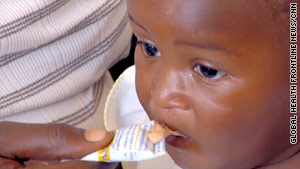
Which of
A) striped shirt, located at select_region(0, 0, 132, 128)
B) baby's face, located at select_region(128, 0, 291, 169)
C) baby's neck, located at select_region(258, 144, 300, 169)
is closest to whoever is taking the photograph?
baby's face, located at select_region(128, 0, 291, 169)

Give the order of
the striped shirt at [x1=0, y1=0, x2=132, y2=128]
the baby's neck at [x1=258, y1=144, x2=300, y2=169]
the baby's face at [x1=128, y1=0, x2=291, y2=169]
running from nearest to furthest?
the baby's face at [x1=128, y1=0, x2=291, y2=169], the baby's neck at [x1=258, y1=144, x2=300, y2=169], the striped shirt at [x1=0, y1=0, x2=132, y2=128]

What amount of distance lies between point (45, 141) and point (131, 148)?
0.46 ft

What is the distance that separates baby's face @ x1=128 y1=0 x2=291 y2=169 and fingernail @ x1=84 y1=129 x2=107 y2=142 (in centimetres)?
10

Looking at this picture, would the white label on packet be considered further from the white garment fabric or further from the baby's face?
the white garment fabric

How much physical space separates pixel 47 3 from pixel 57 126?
195mm

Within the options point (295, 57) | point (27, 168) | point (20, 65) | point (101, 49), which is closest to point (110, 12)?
point (101, 49)

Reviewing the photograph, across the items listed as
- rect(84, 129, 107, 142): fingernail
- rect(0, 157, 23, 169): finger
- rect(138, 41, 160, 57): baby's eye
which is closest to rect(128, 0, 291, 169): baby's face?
rect(138, 41, 160, 57): baby's eye

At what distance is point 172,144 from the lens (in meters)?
0.57

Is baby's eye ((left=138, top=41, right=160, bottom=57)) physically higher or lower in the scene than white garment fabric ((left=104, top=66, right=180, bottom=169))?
lower

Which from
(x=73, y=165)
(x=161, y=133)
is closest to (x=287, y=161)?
(x=161, y=133)

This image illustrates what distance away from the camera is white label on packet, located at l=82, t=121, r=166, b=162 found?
59 cm

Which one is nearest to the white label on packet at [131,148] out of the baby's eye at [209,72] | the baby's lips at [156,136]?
the baby's lips at [156,136]

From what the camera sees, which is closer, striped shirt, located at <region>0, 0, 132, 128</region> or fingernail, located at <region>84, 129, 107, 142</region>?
fingernail, located at <region>84, 129, 107, 142</region>

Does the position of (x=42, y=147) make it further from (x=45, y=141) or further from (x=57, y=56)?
(x=57, y=56)
